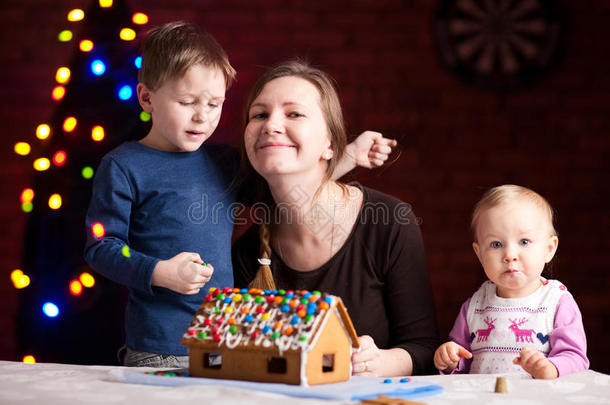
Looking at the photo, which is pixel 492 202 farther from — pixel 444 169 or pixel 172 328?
pixel 444 169

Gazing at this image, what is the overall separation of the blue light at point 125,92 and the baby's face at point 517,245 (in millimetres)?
1224

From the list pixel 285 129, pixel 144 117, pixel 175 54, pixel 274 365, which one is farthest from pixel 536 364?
pixel 144 117

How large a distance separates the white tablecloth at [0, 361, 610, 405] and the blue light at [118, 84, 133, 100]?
1081mm

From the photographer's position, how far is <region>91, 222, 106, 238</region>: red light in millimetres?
1686

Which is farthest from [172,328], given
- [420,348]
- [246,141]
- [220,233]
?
[420,348]

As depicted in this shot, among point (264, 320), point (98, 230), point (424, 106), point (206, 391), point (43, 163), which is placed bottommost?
point (206, 391)

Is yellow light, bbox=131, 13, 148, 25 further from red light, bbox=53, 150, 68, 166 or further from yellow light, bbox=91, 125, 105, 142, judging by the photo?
red light, bbox=53, 150, 68, 166

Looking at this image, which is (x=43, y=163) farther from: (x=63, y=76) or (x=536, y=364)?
(x=536, y=364)

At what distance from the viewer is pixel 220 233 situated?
5.92 ft

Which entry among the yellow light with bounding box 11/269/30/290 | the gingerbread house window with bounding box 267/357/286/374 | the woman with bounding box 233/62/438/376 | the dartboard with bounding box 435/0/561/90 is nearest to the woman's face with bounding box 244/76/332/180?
the woman with bounding box 233/62/438/376

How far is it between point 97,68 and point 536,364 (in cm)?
162

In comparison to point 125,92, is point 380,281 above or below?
below

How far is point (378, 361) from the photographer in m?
A: 1.56

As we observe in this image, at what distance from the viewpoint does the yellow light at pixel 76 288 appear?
231cm
